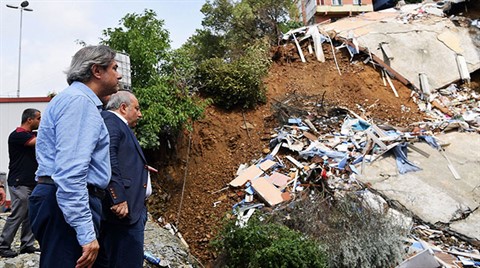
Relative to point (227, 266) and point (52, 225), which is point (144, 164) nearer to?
point (52, 225)

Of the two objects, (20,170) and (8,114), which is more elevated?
(20,170)

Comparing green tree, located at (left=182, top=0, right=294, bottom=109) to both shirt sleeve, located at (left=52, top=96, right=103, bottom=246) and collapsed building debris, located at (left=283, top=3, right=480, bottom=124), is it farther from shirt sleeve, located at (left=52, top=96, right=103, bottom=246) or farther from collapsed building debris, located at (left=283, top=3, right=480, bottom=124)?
shirt sleeve, located at (left=52, top=96, right=103, bottom=246)

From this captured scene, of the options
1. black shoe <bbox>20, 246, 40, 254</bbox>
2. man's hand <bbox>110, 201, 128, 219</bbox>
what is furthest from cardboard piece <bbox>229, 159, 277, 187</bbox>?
man's hand <bbox>110, 201, 128, 219</bbox>

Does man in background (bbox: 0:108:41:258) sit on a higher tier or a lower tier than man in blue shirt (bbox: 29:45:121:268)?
lower

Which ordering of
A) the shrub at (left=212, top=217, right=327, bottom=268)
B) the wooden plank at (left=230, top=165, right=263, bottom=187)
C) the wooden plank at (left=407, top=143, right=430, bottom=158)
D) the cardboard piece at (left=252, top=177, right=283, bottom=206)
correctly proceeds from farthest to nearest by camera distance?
the wooden plank at (left=407, top=143, right=430, bottom=158) < the wooden plank at (left=230, top=165, right=263, bottom=187) < the cardboard piece at (left=252, top=177, right=283, bottom=206) < the shrub at (left=212, top=217, right=327, bottom=268)

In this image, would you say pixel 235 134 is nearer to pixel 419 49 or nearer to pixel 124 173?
pixel 124 173

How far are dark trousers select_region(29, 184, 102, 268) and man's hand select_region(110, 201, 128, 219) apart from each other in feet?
1.54

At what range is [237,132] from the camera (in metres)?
8.70

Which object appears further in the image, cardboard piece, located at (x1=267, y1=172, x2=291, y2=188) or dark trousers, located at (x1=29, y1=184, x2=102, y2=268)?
cardboard piece, located at (x1=267, y1=172, x2=291, y2=188)

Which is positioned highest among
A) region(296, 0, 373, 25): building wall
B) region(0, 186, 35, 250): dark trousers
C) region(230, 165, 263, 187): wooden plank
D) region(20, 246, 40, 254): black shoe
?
region(296, 0, 373, 25): building wall

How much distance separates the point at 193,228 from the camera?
22.2ft

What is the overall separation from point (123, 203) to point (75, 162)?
65cm

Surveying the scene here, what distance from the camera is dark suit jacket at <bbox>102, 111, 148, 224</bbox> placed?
2525 millimetres

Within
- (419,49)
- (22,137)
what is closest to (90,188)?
(22,137)
